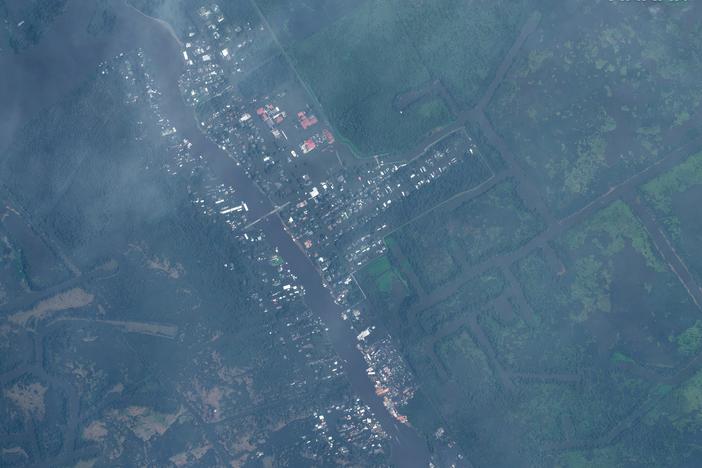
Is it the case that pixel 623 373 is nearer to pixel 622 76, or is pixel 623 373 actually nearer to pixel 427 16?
pixel 622 76

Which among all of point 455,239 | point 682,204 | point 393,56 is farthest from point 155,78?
point 682,204

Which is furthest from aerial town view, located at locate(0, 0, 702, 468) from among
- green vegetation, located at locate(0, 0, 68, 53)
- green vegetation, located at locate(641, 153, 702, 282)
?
green vegetation, located at locate(0, 0, 68, 53)

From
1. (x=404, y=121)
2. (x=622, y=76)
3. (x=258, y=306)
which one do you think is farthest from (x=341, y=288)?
(x=622, y=76)

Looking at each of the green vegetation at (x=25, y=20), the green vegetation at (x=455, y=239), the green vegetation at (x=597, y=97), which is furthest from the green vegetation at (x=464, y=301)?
the green vegetation at (x=25, y=20)

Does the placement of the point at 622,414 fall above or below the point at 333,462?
below

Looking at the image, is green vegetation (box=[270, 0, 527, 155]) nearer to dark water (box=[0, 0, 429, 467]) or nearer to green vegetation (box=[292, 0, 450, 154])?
green vegetation (box=[292, 0, 450, 154])

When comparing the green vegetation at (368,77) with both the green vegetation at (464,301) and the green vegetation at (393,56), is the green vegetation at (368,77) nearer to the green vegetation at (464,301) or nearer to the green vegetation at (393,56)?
the green vegetation at (393,56)
